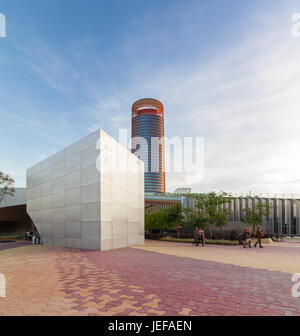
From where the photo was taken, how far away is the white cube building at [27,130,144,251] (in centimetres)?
1597

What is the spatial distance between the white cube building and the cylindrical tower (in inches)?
4400

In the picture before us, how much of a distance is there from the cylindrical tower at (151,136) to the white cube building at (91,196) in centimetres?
11175

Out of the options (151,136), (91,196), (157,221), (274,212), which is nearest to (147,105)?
(151,136)

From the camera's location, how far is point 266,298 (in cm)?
550

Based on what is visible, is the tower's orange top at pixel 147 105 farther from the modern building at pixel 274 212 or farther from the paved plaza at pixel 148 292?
the paved plaza at pixel 148 292

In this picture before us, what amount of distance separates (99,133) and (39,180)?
12.2m

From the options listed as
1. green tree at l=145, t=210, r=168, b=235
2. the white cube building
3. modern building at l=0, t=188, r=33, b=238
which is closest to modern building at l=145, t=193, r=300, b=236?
green tree at l=145, t=210, r=168, b=235

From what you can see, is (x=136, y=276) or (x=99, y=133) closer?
(x=136, y=276)

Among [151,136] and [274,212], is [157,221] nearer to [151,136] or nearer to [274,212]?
[274,212]

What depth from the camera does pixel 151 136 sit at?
5832 inches

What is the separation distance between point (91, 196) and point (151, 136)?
133741 mm

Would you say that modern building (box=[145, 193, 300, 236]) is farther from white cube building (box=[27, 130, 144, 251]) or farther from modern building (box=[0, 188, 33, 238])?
modern building (box=[0, 188, 33, 238])
